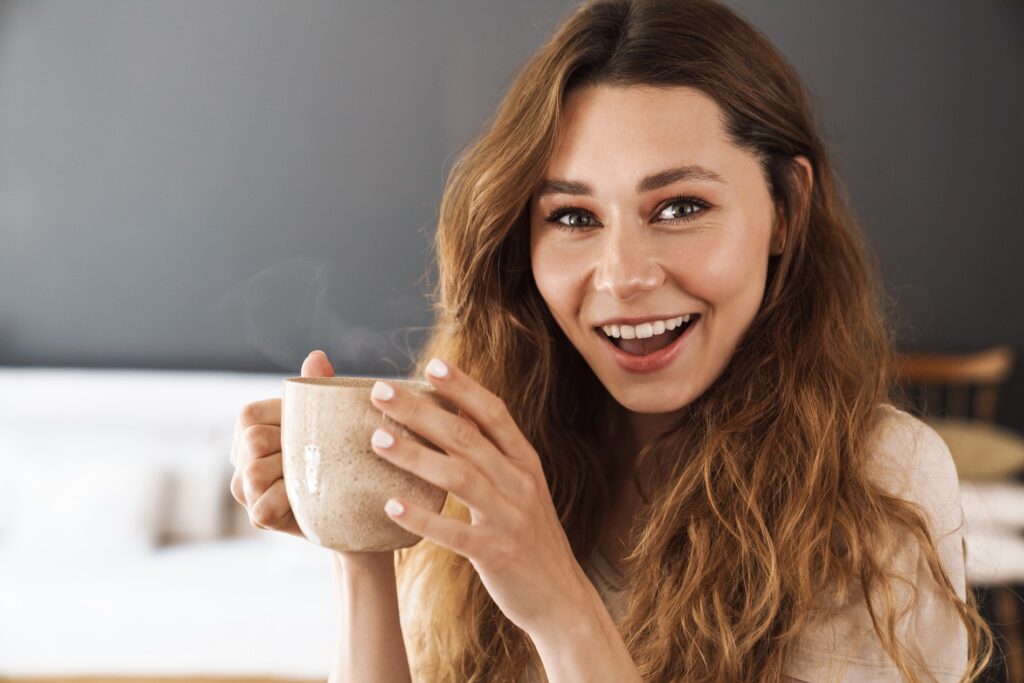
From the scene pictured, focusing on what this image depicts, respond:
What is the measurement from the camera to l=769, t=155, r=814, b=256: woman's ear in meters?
1.08

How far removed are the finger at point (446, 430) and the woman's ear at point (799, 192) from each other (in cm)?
58

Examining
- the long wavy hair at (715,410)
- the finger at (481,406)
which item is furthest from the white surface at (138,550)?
the finger at (481,406)

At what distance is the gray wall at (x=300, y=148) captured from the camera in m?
3.55

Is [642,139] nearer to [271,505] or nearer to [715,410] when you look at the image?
[715,410]

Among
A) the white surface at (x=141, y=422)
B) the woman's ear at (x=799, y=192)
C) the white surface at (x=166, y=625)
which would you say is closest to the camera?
the woman's ear at (x=799, y=192)

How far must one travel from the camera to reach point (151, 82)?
3557 millimetres

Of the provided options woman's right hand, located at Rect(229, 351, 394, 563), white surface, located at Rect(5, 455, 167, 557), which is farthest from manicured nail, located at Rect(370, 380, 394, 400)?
white surface, located at Rect(5, 455, 167, 557)

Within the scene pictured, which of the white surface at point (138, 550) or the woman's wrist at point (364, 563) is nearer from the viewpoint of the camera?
the woman's wrist at point (364, 563)

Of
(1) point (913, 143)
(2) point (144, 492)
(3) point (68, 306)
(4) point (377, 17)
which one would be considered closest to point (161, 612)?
(2) point (144, 492)

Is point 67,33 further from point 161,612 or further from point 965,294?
point 965,294

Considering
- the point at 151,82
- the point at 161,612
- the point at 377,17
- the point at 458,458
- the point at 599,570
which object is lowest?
the point at 161,612

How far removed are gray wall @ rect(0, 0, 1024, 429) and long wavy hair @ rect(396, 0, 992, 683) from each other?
2.44 meters

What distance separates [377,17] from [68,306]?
1.62 meters

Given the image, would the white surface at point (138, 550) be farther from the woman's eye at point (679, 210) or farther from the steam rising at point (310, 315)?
the woman's eye at point (679, 210)
